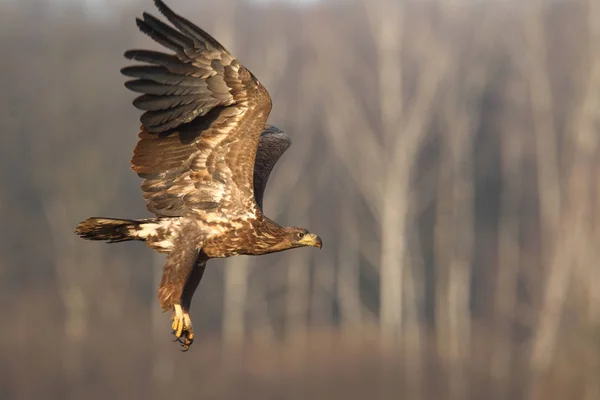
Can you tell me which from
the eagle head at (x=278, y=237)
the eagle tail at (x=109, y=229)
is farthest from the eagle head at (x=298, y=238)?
the eagle tail at (x=109, y=229)

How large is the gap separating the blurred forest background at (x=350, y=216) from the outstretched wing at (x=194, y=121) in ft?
57.5

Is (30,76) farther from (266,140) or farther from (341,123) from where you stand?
(266,140)

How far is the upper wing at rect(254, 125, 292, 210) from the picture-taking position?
32.5ft

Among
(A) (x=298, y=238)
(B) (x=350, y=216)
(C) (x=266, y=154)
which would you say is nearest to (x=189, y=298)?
(A) (x=298, y=238)

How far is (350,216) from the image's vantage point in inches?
1513

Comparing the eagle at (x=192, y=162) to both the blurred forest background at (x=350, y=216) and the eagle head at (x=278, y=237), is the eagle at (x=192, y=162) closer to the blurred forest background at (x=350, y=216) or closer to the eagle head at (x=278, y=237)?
the eagle head at (x=278, y=237)

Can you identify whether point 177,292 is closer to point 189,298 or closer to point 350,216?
point 189,298

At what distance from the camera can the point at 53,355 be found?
2909cm

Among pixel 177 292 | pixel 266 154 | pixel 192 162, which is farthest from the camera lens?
pixel 266 154

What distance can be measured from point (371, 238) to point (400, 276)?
3.67 m

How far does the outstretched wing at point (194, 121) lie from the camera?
27.8ft

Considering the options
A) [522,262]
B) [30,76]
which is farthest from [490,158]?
[30,76]

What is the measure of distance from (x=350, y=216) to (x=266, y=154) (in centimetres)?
2816

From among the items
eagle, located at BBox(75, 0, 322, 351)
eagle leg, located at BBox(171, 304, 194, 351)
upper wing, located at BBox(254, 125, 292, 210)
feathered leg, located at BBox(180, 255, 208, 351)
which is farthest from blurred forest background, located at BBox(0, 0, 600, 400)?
eagle leg, located at BBox(171, 304, 194, 351)
